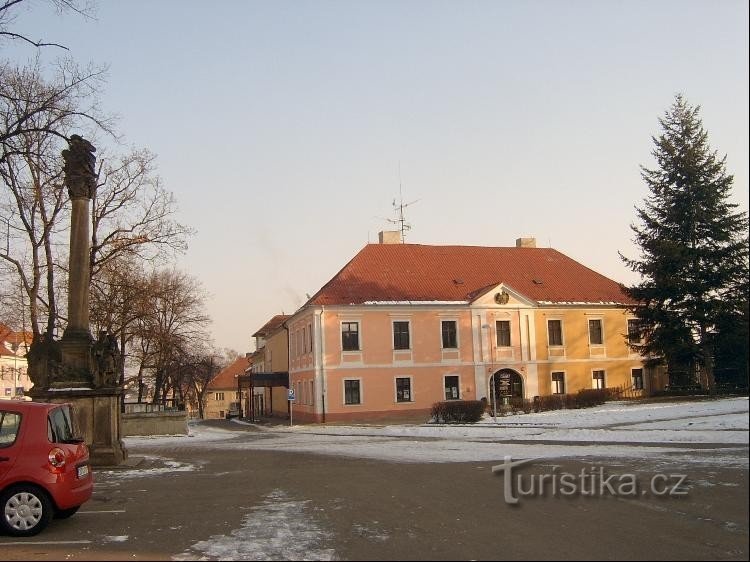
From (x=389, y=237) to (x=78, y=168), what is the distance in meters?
34.5

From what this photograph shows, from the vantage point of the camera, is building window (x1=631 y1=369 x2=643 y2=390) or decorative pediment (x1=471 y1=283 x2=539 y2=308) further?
building window (x1=631 y1=369 x2=643 y2=390)

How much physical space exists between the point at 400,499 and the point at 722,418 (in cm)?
752

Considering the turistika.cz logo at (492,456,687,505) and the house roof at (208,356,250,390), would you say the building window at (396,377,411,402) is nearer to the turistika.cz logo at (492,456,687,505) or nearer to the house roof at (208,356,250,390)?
the turistika.cz logo at (492,456,687,505)

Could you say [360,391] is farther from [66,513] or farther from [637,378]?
[66,513]

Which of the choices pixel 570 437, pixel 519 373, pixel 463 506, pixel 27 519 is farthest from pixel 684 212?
pixel 519 373

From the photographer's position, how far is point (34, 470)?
29.9ft

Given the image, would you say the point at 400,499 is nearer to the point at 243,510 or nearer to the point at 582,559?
the point at 243,510

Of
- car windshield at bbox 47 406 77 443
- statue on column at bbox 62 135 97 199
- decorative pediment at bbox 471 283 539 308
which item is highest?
statue on column at bbox 62 135 97 199

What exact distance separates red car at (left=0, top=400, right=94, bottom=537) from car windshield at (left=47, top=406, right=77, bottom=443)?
0.05 feet

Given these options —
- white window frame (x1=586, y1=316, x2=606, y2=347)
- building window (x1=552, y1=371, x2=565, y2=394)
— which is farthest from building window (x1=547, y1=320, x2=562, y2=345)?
white window frame (x1=586, y1=316, x2=606, y2=347)

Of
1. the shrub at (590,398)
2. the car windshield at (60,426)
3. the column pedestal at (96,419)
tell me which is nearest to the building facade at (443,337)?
the shrub at (590,398)

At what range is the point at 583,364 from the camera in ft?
158

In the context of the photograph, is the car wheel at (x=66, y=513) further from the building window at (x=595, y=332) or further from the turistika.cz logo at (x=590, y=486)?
the building window at (x=595, y=332)

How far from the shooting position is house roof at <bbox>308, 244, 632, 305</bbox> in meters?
45.9
